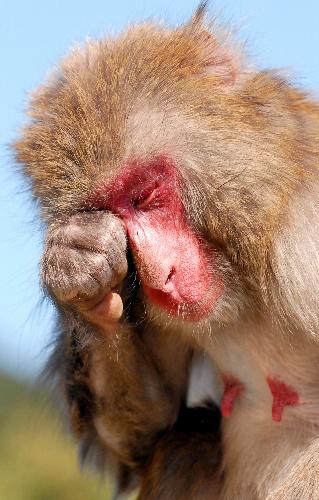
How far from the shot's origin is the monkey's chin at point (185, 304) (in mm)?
5414

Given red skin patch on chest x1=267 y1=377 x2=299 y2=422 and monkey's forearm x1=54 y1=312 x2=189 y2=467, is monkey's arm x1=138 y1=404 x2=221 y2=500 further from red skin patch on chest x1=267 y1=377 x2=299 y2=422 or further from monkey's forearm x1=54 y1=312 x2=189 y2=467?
red skin patch on chest x1=267 y1=377 x2=299 y2=422

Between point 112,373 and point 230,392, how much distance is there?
2.12 feet

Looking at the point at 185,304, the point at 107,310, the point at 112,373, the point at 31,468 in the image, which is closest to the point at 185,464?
the point at 112,373

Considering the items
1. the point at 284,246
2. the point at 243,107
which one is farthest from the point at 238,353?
the point at 243,107

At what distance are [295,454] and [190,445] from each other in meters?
0.74

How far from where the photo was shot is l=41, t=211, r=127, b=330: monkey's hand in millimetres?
5117

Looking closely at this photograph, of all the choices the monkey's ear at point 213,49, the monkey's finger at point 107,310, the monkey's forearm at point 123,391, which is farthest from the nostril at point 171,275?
the monkey's ear at point 213,49

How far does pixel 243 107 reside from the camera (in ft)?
18.0

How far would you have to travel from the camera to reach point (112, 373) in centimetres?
618

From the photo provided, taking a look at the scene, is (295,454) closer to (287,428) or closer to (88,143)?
(287,428)

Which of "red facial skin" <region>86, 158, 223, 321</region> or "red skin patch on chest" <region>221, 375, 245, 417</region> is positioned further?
"red skin patch on chest" <region>221, 375, 245, 417</region>

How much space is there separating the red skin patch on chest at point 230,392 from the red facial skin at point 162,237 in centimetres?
87

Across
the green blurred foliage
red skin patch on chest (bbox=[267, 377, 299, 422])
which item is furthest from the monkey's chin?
the green blurred foliage

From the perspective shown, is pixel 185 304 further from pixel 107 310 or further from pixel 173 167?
pixel 173 167
